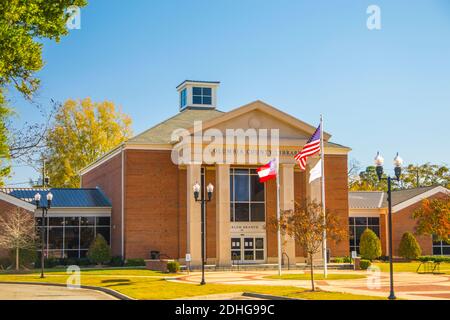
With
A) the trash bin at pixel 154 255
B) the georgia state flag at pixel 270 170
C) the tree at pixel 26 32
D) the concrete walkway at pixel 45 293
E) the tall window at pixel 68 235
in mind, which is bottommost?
the concrete walkway at pixel 45 293

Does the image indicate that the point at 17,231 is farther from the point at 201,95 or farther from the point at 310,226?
the point at 310,226

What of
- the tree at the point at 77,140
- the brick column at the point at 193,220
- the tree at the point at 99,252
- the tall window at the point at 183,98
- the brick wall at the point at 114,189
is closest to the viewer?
the brick column at the point at 193,220

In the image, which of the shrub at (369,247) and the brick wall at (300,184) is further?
the shrub at (369,247)

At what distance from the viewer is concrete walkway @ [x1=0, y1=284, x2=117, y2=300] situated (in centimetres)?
2684

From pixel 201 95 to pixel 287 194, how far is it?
16345mm

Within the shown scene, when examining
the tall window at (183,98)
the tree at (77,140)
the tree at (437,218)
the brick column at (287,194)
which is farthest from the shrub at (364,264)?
the tree at (77,140)

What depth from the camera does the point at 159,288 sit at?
1190 inches

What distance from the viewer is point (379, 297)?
24719 millimetres

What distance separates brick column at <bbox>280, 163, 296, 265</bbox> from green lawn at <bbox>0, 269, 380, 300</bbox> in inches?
491

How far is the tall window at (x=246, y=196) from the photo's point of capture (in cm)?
5207

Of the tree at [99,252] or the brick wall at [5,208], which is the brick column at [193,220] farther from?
the brick wall at [5,208]

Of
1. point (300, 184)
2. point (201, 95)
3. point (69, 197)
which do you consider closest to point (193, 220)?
point (300, 184)

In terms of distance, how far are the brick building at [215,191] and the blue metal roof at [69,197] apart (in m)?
2.21

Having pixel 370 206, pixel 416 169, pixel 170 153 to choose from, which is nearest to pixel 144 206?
pixel 170 153
